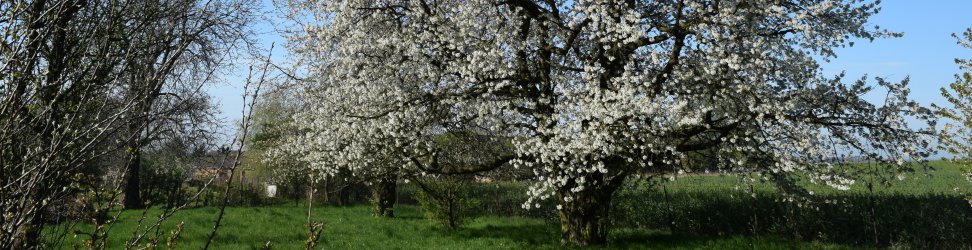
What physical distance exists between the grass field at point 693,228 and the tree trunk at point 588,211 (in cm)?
50

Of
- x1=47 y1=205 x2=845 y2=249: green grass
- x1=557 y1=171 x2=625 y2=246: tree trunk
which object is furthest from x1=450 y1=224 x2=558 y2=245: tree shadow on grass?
x1=557 y1=171 x2=625 y2=246: tree trunk

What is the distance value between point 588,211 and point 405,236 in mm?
5351

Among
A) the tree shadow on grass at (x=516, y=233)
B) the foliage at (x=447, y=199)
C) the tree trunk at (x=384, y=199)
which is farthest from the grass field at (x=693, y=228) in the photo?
the tree trunk at (x=384, y=199)

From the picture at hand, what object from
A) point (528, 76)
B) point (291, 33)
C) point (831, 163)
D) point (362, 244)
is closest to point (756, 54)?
point (831, 163)

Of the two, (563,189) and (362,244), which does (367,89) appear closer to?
(362,244)

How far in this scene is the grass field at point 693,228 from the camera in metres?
15.1

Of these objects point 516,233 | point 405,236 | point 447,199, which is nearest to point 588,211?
point 516,233

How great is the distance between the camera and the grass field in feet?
49.4

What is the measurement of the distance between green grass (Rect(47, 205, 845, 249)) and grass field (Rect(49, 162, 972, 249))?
29mm

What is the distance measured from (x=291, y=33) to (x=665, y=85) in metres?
9.53

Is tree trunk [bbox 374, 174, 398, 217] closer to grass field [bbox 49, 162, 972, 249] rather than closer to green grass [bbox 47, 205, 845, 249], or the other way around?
green grass [bbox 47, 205, 845, 249]

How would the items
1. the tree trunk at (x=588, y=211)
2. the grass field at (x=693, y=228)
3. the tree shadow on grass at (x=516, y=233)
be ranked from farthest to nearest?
the tree shadow on grass at (x=516, y=233) < the grass field at (x=693, y=228) < the tree trunk at (x=588, y=211)

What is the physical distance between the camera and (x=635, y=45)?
12.2m

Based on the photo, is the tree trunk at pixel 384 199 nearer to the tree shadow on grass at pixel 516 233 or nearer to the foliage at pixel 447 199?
the foliage at pixel 447 199
